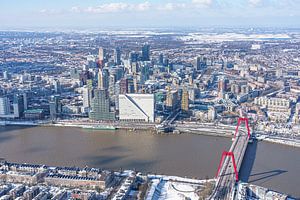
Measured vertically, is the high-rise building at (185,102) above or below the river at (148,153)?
above

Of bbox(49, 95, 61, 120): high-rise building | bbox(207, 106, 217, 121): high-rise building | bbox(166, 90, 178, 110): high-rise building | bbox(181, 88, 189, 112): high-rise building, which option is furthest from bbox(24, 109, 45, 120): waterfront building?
bbox(207, 106, 217, 121): high-rise building

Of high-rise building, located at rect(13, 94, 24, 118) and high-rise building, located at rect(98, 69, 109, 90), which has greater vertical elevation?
high-rise building, located at rect(98, 69, 109, 90)

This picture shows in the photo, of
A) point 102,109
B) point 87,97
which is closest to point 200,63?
point 87,97

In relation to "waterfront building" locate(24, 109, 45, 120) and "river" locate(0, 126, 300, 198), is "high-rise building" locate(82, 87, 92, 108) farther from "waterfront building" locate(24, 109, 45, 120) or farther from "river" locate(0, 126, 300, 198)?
"river" locate(0, 126, 300, 198)

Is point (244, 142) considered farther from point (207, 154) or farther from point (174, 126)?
point (174, 126)

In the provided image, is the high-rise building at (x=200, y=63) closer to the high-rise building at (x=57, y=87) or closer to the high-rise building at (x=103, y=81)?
the high-rise building at (x=103, y=81)

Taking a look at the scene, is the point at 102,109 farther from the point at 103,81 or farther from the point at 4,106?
the point at 103,81

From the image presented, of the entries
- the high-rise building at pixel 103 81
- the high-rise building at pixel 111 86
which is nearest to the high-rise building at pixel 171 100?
the high-rise building at pixel 111 86
